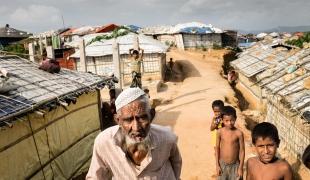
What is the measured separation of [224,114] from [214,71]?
2157cm

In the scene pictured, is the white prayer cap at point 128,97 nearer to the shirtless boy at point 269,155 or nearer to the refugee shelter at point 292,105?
the shirtless boy at point 269,155

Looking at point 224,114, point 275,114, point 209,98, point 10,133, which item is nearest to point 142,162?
point 224,114

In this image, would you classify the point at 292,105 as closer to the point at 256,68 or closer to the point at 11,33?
the point at 256,68

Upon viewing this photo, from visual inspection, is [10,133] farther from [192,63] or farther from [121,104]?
[192,63]

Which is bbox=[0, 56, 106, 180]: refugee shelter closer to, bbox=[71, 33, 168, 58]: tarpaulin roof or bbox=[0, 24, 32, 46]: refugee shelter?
bbox=[71, 33, 168, 58]: tarpaulin roof

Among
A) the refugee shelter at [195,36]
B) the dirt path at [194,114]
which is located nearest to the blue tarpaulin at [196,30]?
the refugee shelter at [195,36]

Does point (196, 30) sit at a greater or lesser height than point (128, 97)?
greater

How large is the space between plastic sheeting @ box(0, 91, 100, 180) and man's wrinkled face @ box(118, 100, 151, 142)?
3.89 meters

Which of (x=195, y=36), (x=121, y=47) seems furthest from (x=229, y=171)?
(x=195, y=36)

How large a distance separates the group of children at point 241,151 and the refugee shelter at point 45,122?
3037mm

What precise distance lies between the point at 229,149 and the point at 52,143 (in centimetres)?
384

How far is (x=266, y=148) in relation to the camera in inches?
150

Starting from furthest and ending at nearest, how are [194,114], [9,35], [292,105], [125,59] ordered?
[9,35], [125,59], [194,114], [292,105]

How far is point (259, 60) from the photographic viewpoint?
1905 centimetres
